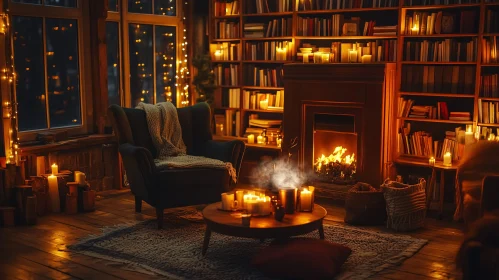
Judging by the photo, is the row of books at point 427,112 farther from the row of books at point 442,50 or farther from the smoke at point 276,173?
the smoke at point 276,173

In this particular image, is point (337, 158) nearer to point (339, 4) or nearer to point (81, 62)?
point (339, 4)

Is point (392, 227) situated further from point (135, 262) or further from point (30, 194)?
point (30, 194)

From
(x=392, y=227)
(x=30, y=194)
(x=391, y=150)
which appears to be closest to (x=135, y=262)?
(x=30, y=194)

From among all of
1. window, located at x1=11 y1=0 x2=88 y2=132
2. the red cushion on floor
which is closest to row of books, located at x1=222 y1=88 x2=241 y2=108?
window, located at x1=11 y1=0 x2=88 y2=132

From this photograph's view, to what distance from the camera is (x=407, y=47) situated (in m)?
6.00

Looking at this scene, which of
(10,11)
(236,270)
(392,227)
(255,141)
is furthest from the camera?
(255,141)

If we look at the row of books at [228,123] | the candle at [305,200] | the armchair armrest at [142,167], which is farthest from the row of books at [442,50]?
the armchair armrest at [142,167]

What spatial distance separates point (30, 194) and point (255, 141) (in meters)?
2.65

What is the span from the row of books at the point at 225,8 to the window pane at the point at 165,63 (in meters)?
0.60

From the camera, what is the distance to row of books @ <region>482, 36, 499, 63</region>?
18.1ft

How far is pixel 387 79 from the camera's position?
230 inches

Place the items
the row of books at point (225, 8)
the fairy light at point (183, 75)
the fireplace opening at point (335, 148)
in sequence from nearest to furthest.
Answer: the fireplace opening at point (335, 148)
the row of books at point (225, 8)
the fairy light at point (183, 75)

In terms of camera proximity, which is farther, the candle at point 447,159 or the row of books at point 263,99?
the row of books at point 263,99

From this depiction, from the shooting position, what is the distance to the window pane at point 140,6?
6.88m
